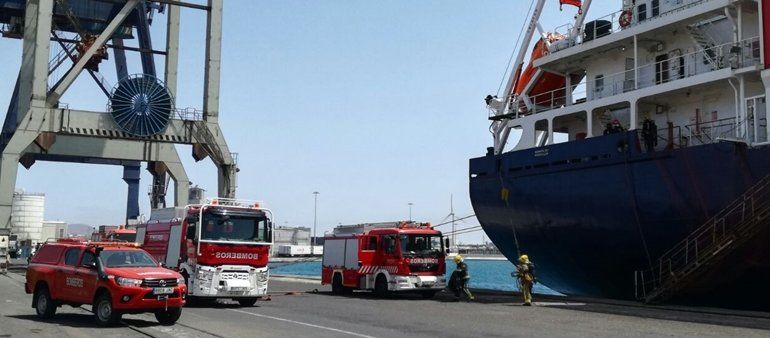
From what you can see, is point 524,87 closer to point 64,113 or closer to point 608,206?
point 608,206

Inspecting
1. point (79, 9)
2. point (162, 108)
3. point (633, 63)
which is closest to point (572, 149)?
point (633, 63)

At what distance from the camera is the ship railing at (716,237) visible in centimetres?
1788

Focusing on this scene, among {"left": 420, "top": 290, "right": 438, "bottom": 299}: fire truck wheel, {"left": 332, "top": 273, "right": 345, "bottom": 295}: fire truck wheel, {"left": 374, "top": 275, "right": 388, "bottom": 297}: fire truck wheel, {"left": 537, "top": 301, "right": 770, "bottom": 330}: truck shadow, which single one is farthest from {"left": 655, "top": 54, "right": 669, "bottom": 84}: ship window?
{"left": 332, "top": 273, "right": 345, "bottom": 295}: fire truck wheel

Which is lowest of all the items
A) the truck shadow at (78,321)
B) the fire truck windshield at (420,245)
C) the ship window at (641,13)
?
the truck shadow at (78,321)

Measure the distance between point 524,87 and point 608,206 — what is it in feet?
31.1

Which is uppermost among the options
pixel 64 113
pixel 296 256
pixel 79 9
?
pixel 79 9

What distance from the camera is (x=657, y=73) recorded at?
24.3 meters

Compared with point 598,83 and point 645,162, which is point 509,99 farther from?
point 645,162

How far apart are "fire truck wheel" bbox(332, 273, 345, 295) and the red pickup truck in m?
11.9

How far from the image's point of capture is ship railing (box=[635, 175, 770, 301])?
704 inches

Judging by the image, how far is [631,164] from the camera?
70.7 feet

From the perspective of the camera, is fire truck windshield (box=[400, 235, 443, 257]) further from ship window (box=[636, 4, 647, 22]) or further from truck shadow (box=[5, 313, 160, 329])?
truck shadow (box=[5, 313, 160, 329])

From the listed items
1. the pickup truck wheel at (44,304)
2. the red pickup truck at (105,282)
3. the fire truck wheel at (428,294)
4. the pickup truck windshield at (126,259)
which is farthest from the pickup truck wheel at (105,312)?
the fire truck wheel at (428,294)

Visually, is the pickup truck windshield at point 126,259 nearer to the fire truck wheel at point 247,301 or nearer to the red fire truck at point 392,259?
the fire truck wheel at point 247,301
